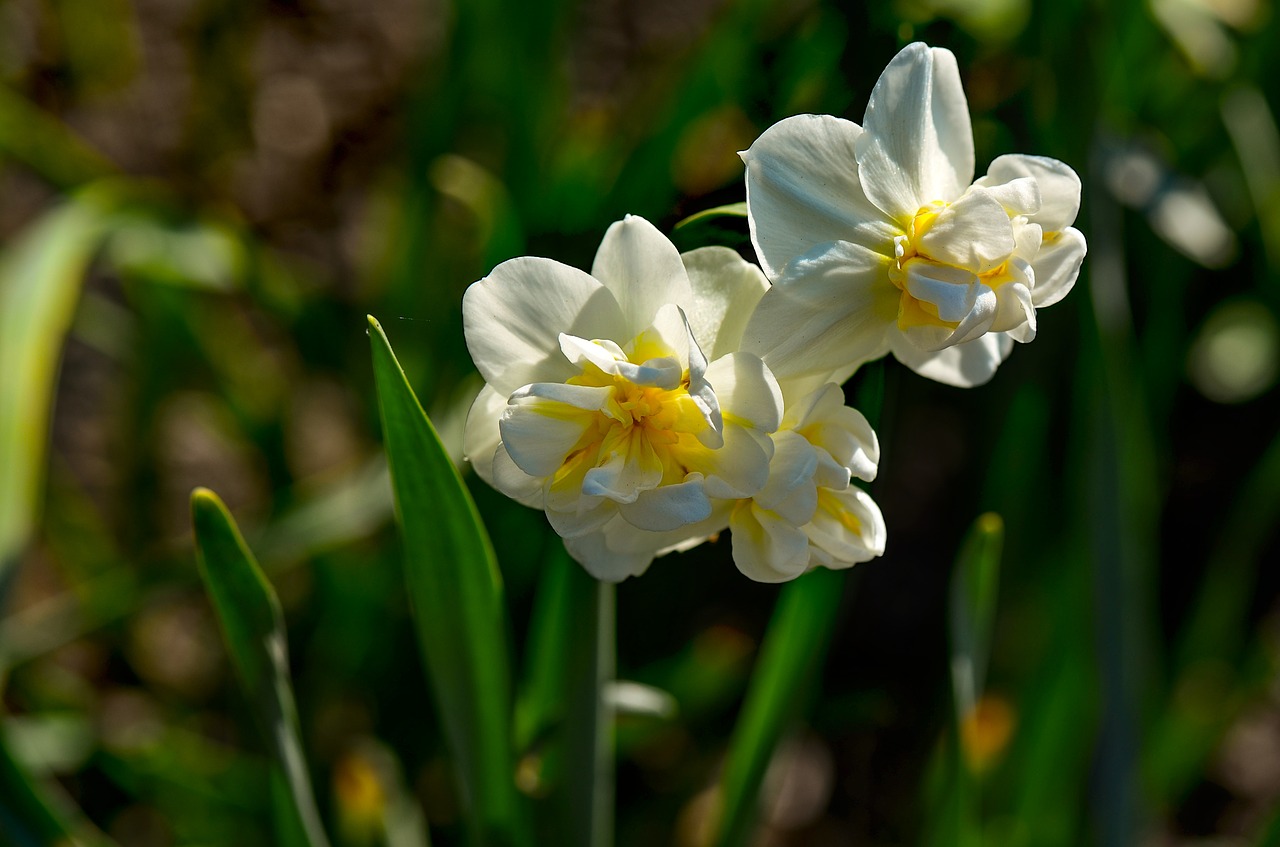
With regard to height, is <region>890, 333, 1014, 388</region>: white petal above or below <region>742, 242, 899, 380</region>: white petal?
below

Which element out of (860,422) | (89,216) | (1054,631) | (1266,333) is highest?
(860,422)

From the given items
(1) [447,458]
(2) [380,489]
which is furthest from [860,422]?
(2) [380,489]

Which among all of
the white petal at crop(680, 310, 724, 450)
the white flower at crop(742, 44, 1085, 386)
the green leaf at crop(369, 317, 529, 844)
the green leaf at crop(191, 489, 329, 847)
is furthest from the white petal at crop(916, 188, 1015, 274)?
the green leaf at crop(191, 489, 329, 847)

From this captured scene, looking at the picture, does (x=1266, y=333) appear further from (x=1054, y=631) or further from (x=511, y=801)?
(x=511, y=801)

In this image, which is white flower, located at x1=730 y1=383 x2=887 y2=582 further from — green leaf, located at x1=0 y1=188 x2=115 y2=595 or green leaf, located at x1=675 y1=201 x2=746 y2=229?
green leaf, located at x1=0 y1=188 x2=115 y2=595

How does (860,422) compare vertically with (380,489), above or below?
above

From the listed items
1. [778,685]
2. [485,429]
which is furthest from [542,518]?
[485,429]

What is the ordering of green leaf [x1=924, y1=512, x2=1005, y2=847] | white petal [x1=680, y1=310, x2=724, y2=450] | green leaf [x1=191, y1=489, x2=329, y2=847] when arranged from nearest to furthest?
white petal [x1=680, y1=310, x2=724, y2=450]
green leaf [x1=191, y1=489, x2=329, y2=847]
green leaf [x1=924, y1=512, x2=1005, y2=847]
